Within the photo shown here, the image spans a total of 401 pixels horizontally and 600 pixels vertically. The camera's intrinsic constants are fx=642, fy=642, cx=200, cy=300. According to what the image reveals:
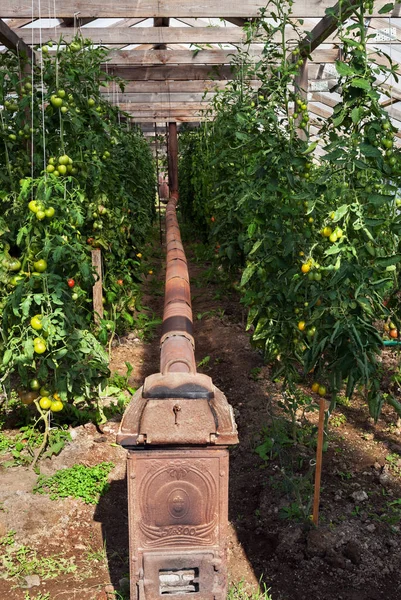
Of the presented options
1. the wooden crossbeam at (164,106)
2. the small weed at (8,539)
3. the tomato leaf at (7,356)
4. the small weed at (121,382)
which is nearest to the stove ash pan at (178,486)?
the small weed at (8,539)

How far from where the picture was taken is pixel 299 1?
14.7 feet

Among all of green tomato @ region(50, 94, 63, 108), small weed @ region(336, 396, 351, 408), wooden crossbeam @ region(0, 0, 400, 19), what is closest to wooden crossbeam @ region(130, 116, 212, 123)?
wooden crossbeam @ region(0, 0, 400, 19)

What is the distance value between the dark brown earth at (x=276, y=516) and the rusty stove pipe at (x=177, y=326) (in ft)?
2.64

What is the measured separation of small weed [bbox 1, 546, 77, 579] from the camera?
2.79m

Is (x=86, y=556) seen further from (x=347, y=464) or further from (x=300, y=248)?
(x=300, y=248)

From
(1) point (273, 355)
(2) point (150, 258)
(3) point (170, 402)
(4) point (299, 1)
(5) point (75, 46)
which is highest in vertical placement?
(4) point (299, 1)

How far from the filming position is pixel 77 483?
3.43 meters

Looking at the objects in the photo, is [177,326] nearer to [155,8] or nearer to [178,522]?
[178,522]

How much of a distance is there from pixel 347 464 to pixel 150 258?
20.9 feet

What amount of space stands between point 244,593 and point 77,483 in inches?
45.7

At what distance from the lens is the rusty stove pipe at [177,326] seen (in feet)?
7.89

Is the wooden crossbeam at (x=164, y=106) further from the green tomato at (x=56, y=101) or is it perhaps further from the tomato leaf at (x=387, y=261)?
the tomato leaf at (x=387, y=261)

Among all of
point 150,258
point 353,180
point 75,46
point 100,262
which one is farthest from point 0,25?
point 150,258

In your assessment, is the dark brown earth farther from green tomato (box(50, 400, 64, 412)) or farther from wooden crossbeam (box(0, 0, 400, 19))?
wooden crossbeam (box(0, 0, 400, 19))
